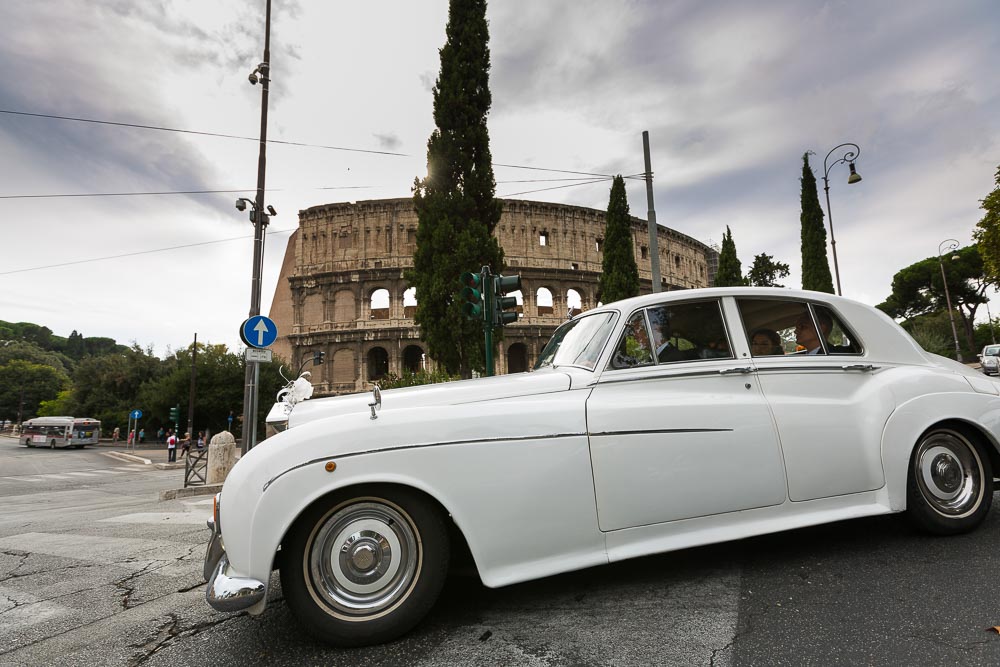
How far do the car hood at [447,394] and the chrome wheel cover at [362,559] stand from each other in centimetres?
48

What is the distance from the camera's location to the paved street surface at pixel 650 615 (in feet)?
6.10

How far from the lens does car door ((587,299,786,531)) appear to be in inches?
93.8

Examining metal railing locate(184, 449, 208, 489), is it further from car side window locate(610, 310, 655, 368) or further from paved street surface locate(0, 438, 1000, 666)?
car side window locate(610, 310, 655, 368)

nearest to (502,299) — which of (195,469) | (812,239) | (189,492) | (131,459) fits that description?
(189,492)

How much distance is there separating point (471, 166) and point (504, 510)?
756 inches

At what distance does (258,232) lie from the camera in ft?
38.4

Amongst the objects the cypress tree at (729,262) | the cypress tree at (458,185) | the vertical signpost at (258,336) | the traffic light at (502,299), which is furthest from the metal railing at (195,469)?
the cypress tree at (729,262)

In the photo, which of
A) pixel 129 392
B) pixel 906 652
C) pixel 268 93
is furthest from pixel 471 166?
pixel 129 392

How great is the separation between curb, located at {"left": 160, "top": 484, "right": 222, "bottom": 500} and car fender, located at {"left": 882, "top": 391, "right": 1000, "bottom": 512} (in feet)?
36.2

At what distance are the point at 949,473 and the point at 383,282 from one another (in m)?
36.3

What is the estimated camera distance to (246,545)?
203cm

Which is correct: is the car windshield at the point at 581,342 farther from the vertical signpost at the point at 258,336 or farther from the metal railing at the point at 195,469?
the metal railing at the point at 195,469

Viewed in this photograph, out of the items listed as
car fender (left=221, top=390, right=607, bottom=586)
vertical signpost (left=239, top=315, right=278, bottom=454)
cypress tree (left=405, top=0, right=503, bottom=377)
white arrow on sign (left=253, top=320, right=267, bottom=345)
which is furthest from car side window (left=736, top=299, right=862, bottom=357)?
cypress tree (left=405, top=0, right=503, bottom=377)

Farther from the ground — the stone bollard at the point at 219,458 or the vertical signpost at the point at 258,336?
the vertical signpost at the point at 258,336
